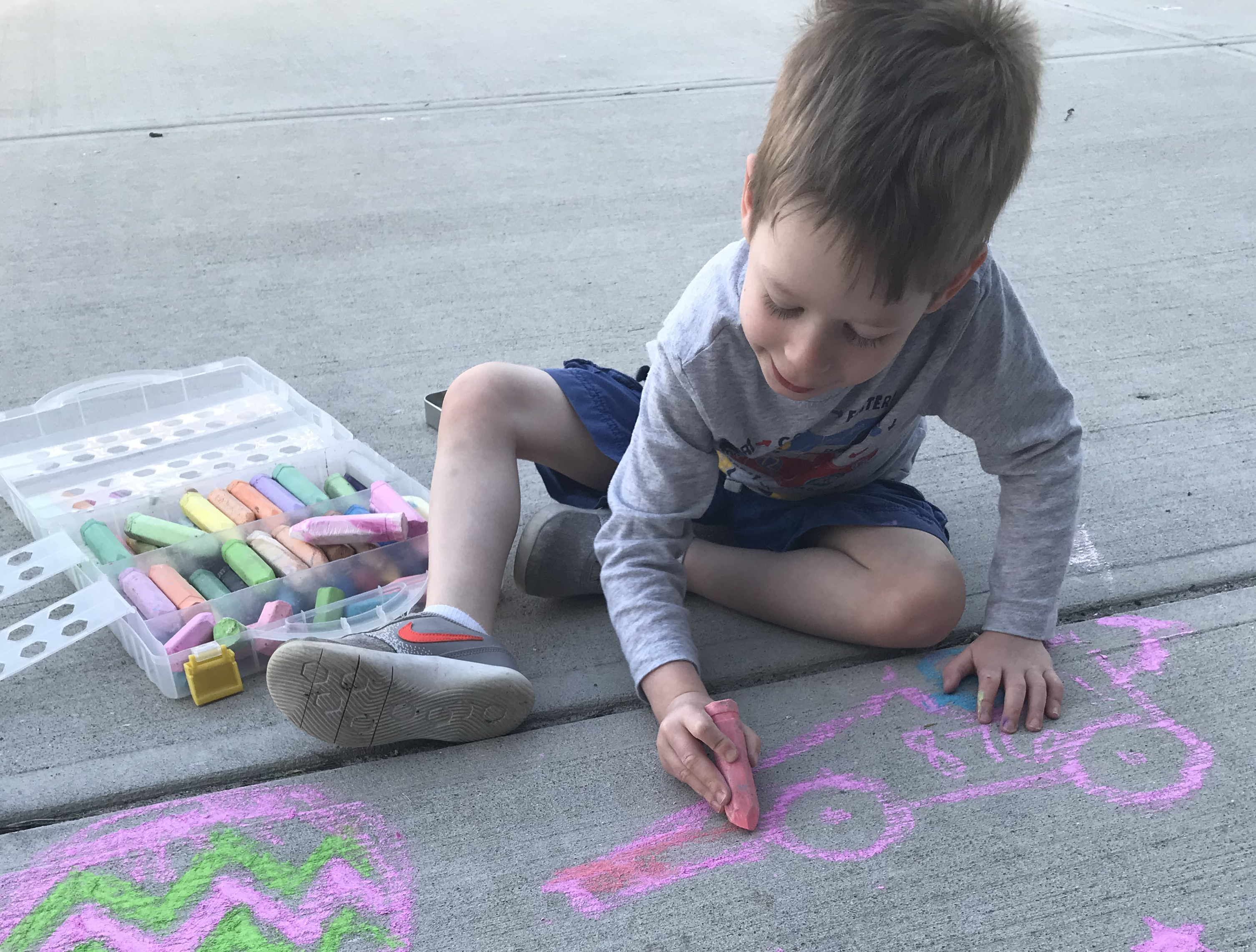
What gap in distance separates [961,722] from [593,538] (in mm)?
557

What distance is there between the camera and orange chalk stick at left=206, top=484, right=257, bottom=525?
73.4 inches

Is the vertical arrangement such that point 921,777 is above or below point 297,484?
below

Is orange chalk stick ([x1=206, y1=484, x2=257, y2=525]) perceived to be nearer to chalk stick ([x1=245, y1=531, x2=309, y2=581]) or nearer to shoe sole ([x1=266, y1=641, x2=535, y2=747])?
chalk stick ([x1=245, y1=531, x2=309, y2=581])

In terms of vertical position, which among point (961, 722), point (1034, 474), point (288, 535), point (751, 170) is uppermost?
point (751, 170)

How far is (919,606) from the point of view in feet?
5.26

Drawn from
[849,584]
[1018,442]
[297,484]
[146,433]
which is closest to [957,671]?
[849,584]

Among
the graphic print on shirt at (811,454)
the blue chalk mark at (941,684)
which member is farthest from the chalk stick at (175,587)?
the blue chalk mark at (941,684)

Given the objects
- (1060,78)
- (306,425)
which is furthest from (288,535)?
(1060,78)

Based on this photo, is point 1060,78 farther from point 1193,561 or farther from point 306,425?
point 306,425

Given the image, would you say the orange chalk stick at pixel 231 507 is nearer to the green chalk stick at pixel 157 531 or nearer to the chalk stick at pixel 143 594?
the green chalk stick at pixel 157 531

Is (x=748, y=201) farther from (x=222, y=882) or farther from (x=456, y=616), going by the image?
(x=222, y=882)

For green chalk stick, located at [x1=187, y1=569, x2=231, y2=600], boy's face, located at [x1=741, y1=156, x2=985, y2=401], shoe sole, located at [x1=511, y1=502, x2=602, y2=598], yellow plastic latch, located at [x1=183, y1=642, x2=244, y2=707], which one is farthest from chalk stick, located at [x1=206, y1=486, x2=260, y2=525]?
boy's face, located at [x1=741, y1=156, x2=985, y2=401]

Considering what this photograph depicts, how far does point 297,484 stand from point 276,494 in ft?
0.13

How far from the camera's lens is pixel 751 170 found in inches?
51.6
